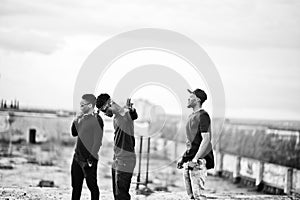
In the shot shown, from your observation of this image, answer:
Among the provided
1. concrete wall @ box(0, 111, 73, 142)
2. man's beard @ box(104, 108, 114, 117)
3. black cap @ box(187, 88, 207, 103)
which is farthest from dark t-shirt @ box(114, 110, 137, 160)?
concrete wall @ box(0, 111, 73, 142)

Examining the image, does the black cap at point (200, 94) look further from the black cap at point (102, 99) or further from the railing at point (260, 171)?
the railing at point (260, 171)

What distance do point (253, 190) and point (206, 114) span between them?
14.2m

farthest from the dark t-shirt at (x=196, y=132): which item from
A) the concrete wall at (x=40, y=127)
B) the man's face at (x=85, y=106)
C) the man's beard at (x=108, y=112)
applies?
the concrete wall at (x=40, y=127)

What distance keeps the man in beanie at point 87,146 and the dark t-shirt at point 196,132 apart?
1.32 meters

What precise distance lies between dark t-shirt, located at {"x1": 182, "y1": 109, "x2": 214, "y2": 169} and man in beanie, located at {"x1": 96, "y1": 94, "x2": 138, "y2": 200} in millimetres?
790

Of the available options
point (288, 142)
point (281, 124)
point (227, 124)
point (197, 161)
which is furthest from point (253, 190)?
point (197, 161)

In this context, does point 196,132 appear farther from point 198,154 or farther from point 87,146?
point 87,146

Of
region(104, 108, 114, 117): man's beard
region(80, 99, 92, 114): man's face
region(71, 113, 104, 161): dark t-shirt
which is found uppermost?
region(80, 99, 92, 114): man's face

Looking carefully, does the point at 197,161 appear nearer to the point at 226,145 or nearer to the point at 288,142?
the point at 288,142

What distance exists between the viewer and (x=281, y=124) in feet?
73.0

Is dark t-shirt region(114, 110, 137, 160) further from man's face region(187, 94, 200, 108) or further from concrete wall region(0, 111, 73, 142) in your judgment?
concrete wall region(0, 111, 73, 142)

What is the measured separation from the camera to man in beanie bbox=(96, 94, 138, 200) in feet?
20.8

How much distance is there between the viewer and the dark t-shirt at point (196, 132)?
6105 mm

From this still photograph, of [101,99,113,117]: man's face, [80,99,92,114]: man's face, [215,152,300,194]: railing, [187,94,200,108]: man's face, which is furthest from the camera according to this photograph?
[215,152,300,194]: railing
